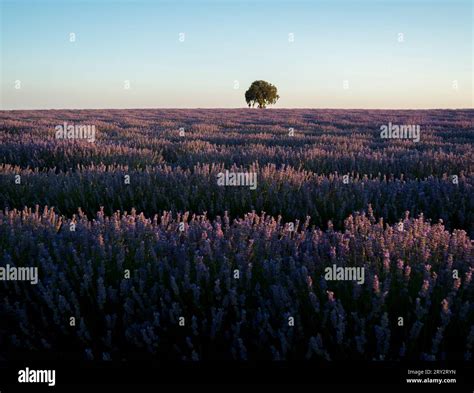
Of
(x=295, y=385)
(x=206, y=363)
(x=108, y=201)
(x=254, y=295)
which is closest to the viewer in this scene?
(x=295, y=385)

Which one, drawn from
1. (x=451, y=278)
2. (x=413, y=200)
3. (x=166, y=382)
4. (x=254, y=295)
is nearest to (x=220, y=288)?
(x=254, y=295)

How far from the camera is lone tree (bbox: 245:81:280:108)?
182 ft

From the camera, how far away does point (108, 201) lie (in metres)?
5.14

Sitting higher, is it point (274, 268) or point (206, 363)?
point (274, 268)

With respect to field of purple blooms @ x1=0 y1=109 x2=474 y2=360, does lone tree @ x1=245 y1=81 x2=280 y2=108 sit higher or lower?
higher

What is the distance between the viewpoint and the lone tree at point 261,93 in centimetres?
5559

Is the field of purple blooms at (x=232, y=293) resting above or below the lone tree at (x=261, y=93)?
below

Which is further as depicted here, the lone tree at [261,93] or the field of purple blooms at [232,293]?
the lone tree at [261,93]

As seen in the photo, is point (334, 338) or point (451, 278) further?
point (451, 278)

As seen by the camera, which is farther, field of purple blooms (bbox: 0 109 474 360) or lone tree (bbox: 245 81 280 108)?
lone tree (bbox: 245 81 280 108)

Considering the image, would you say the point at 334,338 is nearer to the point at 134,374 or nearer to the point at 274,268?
the point at 274,268

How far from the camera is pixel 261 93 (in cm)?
5559

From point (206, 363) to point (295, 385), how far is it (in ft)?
1.34

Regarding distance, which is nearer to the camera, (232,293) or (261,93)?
(232,293)
